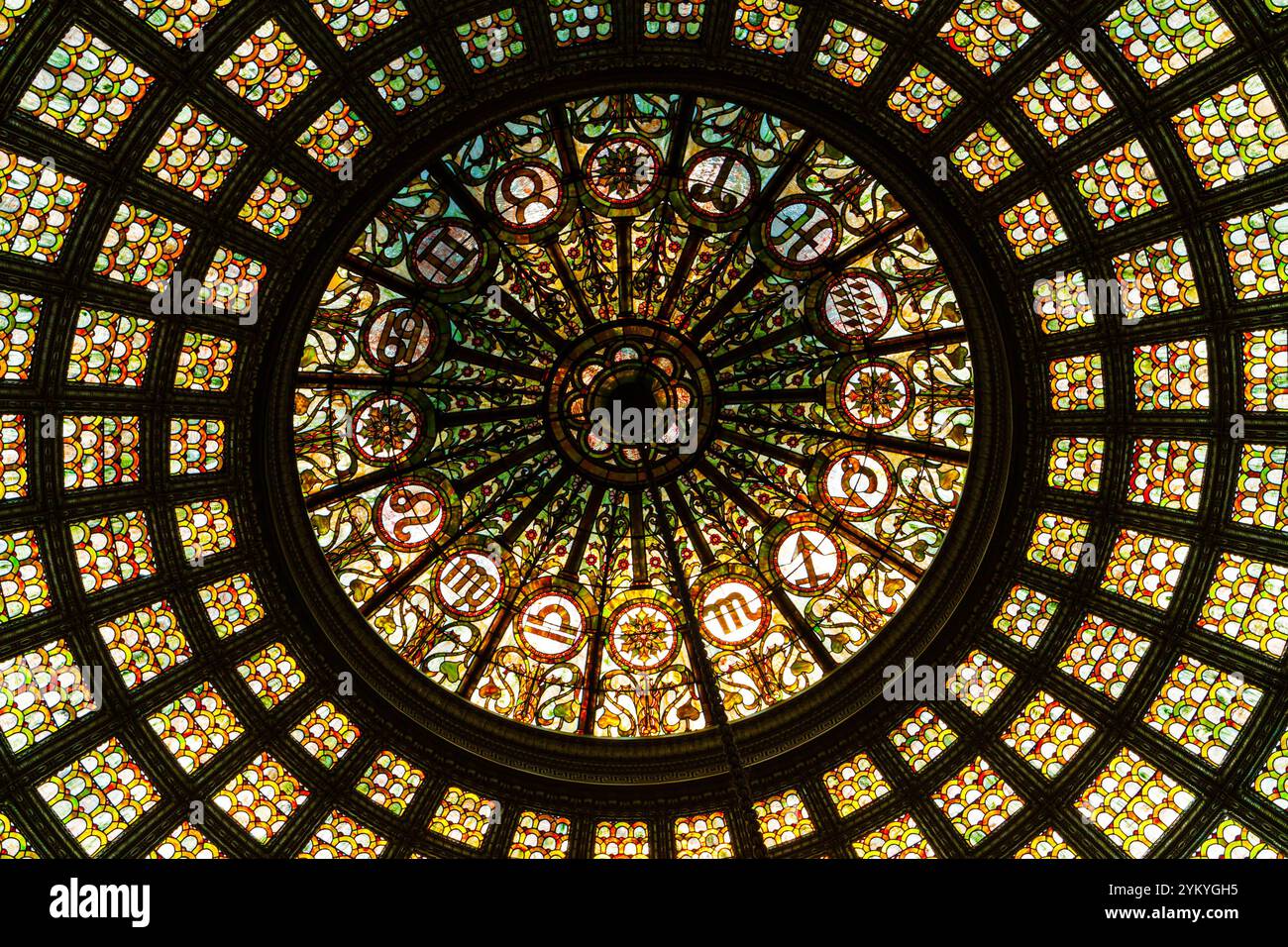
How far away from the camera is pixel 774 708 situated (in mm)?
17125

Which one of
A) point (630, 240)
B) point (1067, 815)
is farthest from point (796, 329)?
point (1067, 815)

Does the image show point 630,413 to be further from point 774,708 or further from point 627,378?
point 774,708

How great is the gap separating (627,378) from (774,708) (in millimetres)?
6076

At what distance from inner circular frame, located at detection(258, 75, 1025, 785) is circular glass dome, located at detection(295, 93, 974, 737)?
375mm

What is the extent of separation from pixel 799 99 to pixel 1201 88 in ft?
17.6

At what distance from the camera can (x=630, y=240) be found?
56.4ft

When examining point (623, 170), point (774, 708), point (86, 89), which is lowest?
point (774, 708)

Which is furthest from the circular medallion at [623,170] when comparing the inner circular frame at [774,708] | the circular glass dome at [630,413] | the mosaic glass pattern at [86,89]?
the mosaic glass pattern at [86,89]

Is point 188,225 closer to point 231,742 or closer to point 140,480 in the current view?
point 140,480

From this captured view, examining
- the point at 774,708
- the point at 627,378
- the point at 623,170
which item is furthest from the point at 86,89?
the point at 774,708

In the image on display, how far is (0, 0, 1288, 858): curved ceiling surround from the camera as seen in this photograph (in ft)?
45.2

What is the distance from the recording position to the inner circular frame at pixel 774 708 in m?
15.5

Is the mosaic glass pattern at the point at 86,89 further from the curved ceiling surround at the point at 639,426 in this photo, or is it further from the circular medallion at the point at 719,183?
the circular medallion at the point at 719,183

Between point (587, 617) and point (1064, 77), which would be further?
point (587, 617)
